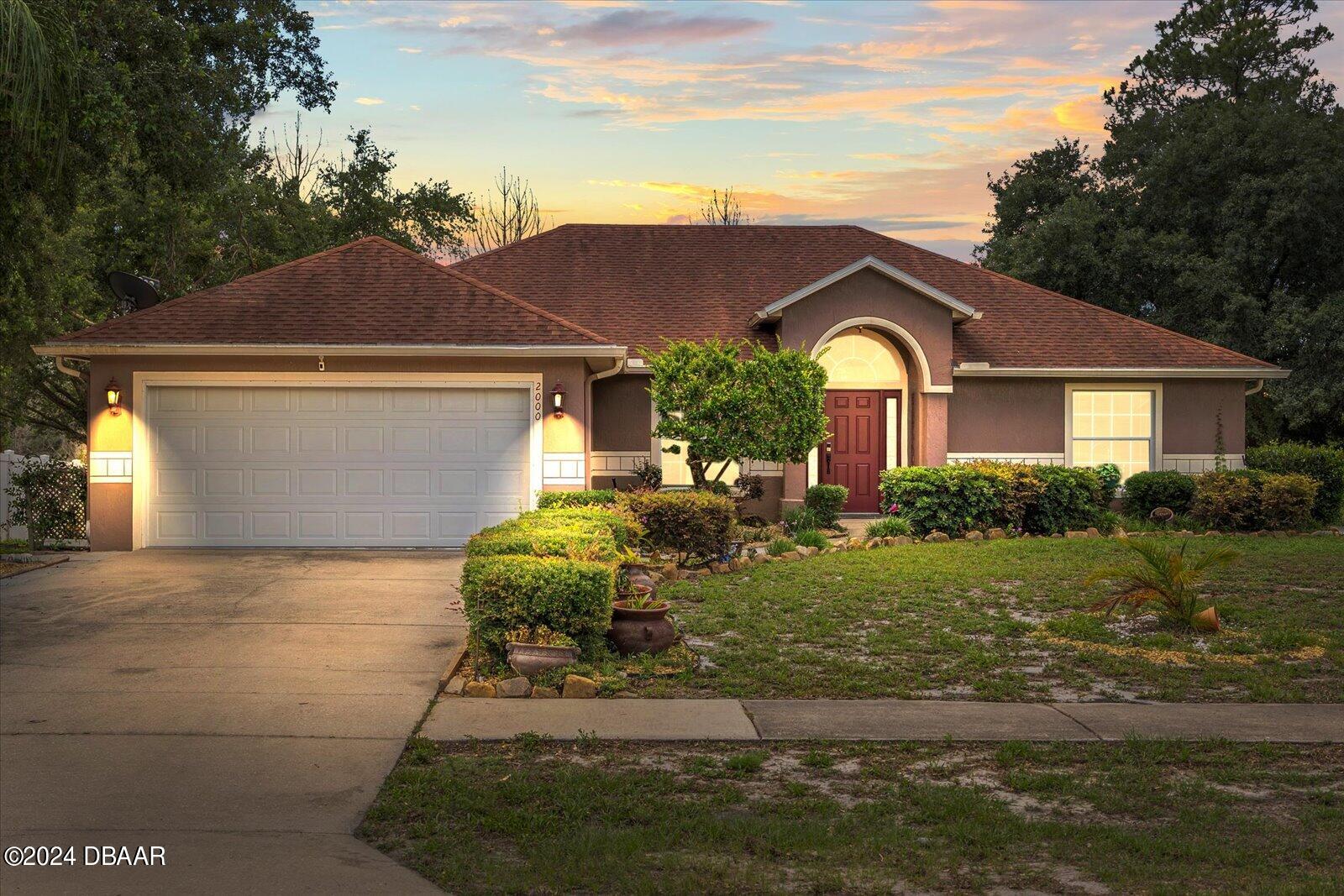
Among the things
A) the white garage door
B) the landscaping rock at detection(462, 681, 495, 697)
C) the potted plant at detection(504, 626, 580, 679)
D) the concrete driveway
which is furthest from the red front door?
the landscaping rock at detection(462, 681, 495, 697)

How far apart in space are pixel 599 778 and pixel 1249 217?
3036cm

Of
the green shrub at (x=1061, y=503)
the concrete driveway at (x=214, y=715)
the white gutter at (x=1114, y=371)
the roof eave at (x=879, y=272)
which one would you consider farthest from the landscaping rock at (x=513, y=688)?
the white gutter at (x=1114, y=371)

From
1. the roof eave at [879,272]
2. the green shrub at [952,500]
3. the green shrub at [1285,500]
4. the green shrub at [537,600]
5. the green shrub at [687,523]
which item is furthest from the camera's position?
the roof eave at [879,272]

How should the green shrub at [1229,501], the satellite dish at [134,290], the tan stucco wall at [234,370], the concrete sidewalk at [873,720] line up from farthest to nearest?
the satellite dish at [134,290]
the green shrub at [1229,501]
the tan stucco wall at [234,370]
the concrete sidewalk at [873,720]

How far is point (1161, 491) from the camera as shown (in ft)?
67.0

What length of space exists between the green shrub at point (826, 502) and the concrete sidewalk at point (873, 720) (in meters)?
11.3

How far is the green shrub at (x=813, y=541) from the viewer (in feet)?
56.1

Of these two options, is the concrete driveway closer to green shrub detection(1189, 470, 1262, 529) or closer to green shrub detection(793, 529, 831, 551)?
green shrub detection(793, 529, 831, 551)

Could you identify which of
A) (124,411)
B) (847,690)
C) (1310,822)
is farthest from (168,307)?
(1310,822)

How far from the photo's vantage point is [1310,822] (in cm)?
592

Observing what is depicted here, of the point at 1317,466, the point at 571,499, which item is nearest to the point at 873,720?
the point at 571,499

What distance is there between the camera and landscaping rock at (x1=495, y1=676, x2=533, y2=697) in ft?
28.3

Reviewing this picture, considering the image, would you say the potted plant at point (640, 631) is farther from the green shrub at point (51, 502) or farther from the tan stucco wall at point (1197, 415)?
the tan stucco wall at point (1197, 415)

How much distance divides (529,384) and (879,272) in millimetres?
7305
